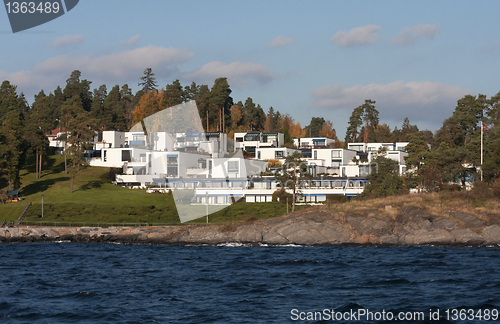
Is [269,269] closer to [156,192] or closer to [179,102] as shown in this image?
[156,192]

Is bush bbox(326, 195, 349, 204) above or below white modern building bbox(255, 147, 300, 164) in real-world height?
below

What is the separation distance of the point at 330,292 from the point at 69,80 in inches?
6863

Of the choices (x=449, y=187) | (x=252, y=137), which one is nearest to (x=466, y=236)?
(x=449, y=187)

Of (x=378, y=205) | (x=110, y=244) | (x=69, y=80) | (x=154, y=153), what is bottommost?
(x=110, y=244)

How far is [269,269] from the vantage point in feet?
150

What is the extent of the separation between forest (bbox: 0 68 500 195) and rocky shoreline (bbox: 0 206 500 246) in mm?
21635

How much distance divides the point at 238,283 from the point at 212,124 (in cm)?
11950

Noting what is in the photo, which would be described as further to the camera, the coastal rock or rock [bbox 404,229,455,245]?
rock [bbox 404,229,455,245]

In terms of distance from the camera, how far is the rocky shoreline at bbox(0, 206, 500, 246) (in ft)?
206

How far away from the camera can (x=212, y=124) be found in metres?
157

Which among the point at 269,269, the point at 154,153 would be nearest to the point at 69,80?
the point at 154,153

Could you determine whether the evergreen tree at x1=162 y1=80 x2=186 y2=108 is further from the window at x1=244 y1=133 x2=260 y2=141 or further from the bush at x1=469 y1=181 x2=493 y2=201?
the bush at x1=469 y1=181 x2=493 y2=201
